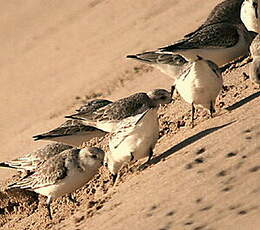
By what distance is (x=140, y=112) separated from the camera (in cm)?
1066

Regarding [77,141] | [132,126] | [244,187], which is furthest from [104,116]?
[244,187]

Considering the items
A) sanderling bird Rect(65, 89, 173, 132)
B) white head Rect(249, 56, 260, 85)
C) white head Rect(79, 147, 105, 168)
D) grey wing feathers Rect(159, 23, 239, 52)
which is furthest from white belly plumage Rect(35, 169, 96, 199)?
grey wing feathers Rect(159, 23, 239, 52)

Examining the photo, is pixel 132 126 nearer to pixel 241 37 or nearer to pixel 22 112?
pixel 241 37

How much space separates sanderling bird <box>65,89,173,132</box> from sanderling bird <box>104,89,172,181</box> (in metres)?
1.13

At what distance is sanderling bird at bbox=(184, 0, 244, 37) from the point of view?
1404 centimetres

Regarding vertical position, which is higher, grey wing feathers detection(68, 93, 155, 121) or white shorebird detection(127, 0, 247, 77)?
grey wing feathers detection(68, 93, 155, 121)

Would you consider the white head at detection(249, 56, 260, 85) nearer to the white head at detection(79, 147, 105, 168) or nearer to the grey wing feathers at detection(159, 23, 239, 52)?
the grey wing feathers at detection(159, 23, 239, 52)

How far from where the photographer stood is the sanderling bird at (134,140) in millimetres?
9195

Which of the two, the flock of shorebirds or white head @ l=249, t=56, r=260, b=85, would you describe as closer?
the flock of shorebirds

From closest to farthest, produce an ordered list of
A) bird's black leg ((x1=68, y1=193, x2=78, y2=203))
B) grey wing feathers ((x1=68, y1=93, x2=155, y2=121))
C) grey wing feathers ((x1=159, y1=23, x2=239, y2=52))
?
bird's black leg ((x1=68, y1=193, x2=78, y2=203)) → grey wing feathers ((x1=68, y1=93, x2=155, y2=121)) → grey wing feathers ((x1=159, y1=23, x2=239, y2=52))

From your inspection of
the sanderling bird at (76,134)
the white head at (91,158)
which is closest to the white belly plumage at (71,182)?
the white head at (91,158)

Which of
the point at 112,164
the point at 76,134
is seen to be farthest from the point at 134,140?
the point at 76,134

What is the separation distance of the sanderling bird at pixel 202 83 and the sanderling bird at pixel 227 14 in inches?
162

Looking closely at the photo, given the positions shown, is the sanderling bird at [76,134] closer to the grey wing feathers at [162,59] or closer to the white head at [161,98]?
the white head at [161,98]
